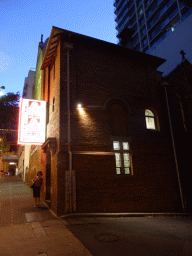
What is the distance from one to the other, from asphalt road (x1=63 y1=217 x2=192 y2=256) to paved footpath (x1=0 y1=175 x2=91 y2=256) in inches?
14.6

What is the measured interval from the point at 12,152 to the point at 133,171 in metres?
47.5

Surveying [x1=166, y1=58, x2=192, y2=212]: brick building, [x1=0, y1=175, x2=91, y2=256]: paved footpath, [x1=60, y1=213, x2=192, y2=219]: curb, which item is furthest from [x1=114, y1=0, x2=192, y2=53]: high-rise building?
[x1=0, y1=175, x2=91, y2=256]: paved footpath

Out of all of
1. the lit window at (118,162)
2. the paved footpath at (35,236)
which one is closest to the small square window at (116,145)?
the lit window at (118,162)

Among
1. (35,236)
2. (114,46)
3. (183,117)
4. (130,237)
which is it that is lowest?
(130,237)

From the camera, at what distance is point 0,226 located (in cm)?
671

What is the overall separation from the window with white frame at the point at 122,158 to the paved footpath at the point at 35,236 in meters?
3.99

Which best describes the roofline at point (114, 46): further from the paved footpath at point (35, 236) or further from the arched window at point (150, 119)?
the paved footpath at point (35, 236)

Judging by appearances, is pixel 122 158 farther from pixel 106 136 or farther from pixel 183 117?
pixel 183 117

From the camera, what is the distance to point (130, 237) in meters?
5.97

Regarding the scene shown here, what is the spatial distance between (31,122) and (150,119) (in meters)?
7.37

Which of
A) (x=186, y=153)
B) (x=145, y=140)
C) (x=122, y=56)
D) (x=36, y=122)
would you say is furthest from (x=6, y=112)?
(x=186, y=153)

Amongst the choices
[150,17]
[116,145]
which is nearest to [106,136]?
[116,145]

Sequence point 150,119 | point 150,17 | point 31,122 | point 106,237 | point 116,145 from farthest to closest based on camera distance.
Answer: point 150,17, point 150,119, point 116,145, point 31,122, point 106,237

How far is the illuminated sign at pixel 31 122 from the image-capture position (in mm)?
9641
